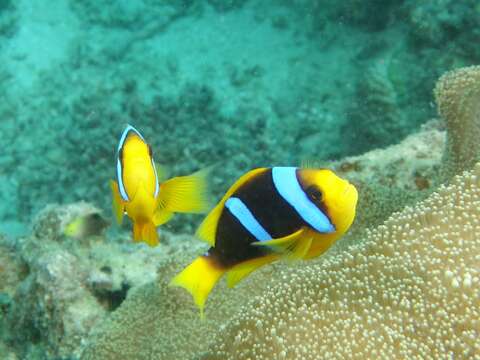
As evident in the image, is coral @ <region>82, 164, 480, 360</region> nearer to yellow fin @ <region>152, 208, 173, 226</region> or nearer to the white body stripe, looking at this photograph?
the white body stripe

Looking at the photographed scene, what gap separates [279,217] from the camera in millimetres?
1501

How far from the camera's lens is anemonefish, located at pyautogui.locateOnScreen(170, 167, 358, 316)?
57.5 inches

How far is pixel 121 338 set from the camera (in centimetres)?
265

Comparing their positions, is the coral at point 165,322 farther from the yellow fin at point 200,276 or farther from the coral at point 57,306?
the yellow fin at point 200,276

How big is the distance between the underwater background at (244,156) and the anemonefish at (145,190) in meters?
0.17

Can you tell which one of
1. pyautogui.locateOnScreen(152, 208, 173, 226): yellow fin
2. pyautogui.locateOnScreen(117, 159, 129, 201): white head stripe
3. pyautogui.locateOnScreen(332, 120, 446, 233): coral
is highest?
pyautogui.locateOnScreen(117, 159, 129, 201): white head stripe

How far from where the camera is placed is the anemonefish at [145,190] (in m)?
1.78

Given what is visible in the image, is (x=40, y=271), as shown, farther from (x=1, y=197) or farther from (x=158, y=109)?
(x=1, y=197)

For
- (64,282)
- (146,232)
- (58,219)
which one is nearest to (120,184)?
(146,232)

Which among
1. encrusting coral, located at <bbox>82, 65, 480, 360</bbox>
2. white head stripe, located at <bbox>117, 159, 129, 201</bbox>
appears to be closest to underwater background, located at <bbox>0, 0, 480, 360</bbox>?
encrusting coral, located at <bbox>82, 65, 480, 360</bbox>

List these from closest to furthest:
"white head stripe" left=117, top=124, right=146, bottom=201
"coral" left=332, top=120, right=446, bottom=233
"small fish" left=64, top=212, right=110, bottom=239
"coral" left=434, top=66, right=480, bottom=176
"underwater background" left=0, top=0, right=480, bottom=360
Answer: "underwater background" left=0, top=0, right=480, bottom=360, "white head stripe" left=117, top=124, right=146, bottom=201, "coral" left=434, top=66, right=480, bottom=176, "coral" left=332, top=120, right=446, bottom=233, "small fish" left=64, top=212, right=110, bottom=239

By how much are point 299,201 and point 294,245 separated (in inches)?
4.8

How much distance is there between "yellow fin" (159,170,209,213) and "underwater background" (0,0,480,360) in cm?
16

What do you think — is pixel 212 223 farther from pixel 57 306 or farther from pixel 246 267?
pixel 57 306
